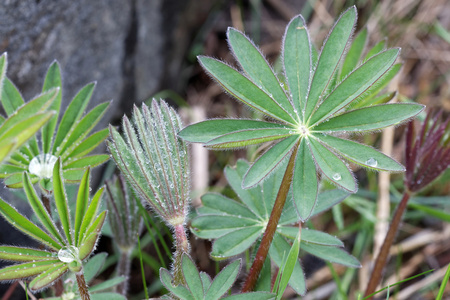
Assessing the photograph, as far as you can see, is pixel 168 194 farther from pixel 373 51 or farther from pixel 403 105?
pixel 373 51

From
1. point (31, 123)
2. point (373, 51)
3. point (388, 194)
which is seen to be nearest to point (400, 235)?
point (388, 194)

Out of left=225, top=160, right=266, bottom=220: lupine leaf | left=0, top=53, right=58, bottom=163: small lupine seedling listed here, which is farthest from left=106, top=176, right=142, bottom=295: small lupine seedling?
left=0, top=53, right=58, bottom=163: small lupine seedling

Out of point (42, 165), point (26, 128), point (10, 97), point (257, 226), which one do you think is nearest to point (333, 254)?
point (257, 226)

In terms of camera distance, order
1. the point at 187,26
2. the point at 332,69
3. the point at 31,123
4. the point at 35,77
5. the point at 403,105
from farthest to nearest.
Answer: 1. the point at 187,26
2. the point at 35,77
3. the point at 332,69
4. the point at 403,105
5. the point at 31,123

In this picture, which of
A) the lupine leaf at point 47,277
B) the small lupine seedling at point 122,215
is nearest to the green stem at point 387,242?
the small lupine seedling at point 122,215

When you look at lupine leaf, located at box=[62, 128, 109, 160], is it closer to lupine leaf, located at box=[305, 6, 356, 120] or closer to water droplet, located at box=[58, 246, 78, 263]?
water droplet, located at box=[58, 246, 78, 263]
